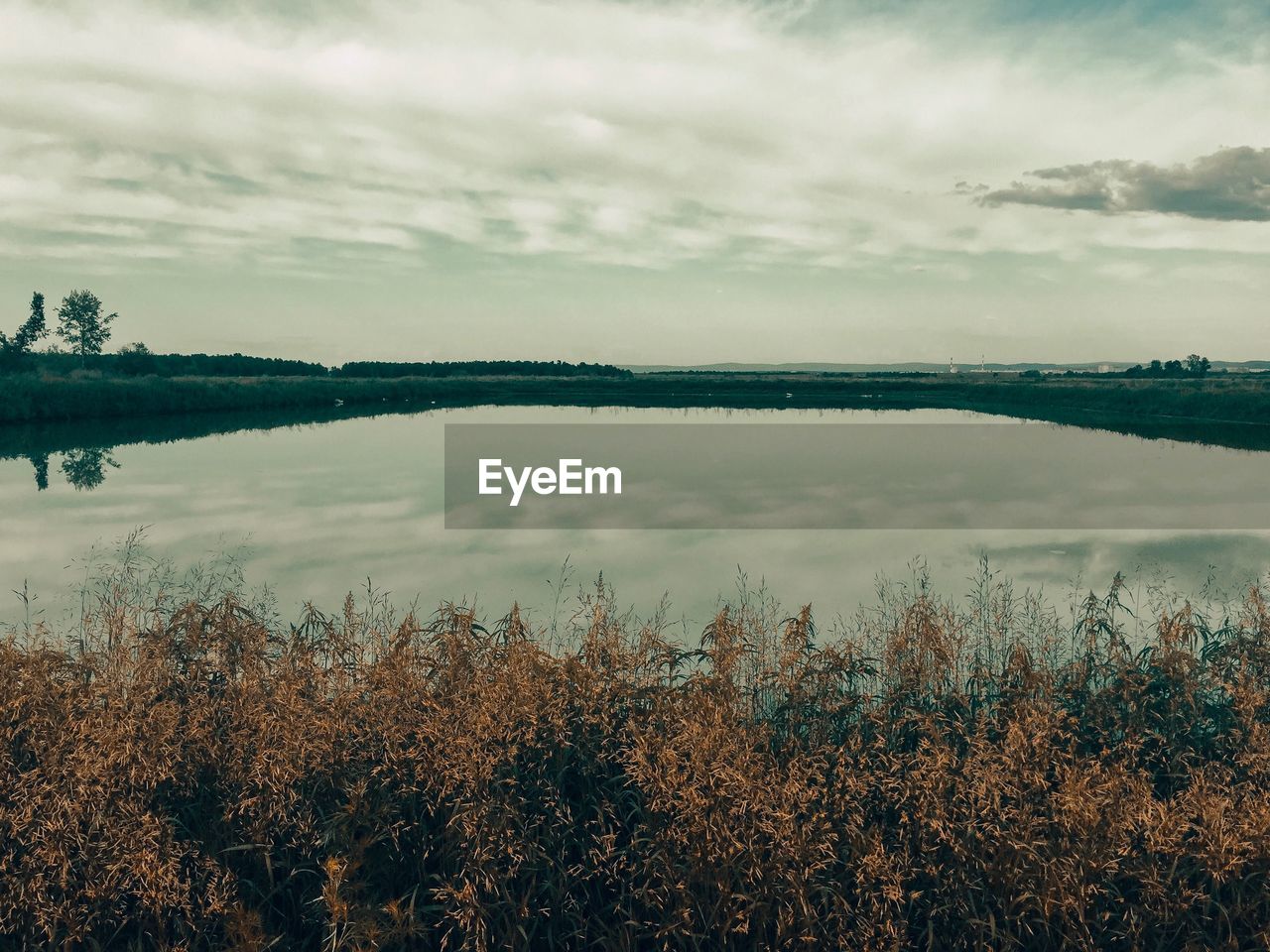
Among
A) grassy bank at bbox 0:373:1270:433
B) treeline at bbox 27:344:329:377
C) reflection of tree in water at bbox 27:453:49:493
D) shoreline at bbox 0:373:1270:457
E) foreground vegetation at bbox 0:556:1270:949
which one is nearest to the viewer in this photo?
foreground vegetation at bbox 0:556:1270:949

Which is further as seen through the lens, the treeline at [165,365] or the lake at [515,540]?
the treeline at [165,365]

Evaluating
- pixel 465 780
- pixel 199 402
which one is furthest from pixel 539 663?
pixel 199 402

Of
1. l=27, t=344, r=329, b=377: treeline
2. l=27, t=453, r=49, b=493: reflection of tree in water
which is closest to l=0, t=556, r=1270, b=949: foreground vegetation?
l=27, t=453, r=49, b=493: reflection of tree in water

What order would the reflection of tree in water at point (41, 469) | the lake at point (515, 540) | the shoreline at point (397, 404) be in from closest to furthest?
the lake at point (515, 540), the reflection of tree in water at point (41, 469), the shoreline at point (397, 404)

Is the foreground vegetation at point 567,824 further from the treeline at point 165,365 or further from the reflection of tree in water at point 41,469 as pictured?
the treeline at point 165,365

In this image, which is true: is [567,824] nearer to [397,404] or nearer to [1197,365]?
[397,404]

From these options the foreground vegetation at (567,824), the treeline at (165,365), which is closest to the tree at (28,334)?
the treeline at (165,365)

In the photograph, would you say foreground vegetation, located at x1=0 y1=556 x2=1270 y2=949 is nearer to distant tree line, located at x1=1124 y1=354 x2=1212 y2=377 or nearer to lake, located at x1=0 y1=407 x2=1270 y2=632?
lake, located at x1=0 y1=407 x2=1270 y2=632
